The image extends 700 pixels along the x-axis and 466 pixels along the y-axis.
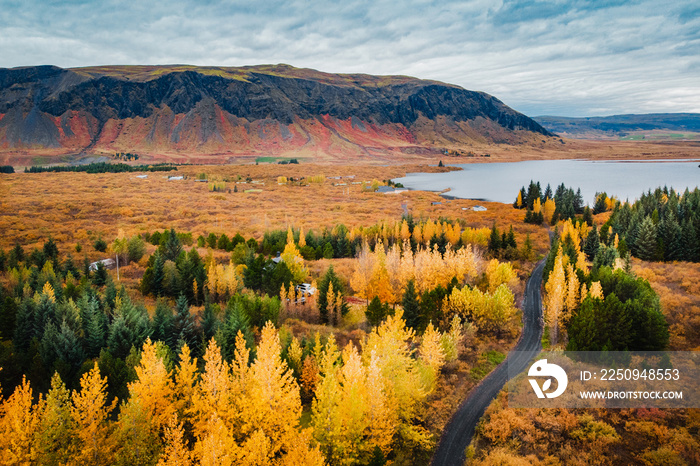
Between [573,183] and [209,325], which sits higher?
[573,183]

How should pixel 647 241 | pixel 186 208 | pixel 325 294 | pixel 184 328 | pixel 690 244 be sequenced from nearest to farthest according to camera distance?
pixel 184 328, pixel 325 294, pixel 690 244, pixel 647 241, pixel 186 208

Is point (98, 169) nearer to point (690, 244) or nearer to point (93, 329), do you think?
point (93, 329)

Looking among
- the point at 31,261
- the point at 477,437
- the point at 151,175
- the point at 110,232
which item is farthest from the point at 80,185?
the point at 477,437

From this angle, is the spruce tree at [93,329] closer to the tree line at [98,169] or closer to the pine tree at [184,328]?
the pine tree at [184,328]

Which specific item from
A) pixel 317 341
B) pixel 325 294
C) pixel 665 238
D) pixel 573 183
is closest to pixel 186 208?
pixel 325 294

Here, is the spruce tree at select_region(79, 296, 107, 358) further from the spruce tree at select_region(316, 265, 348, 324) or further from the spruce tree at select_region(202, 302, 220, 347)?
the spruce tree at select_region(316, 265, 348, 324)

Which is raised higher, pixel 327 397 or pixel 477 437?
pixel 327 397

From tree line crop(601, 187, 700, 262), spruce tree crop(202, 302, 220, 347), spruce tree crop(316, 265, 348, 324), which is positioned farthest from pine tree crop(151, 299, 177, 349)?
tree line crop(601, 187, 700, 262)

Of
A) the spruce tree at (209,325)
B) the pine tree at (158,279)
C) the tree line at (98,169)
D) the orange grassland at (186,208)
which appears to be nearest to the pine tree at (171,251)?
the pine tree at (158,279)

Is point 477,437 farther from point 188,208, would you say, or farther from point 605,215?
point 188,208

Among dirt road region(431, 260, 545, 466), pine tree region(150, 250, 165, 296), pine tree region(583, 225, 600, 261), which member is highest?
pine tree region(583, 225, 600, 261)

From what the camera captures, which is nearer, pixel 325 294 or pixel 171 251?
pixel 325 294
